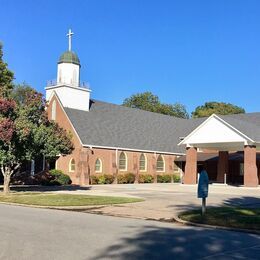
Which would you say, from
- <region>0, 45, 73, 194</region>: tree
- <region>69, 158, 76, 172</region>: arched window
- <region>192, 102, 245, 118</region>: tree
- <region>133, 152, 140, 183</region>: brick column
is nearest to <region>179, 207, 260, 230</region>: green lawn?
<region>0, 45, 73, 194</region>: tree

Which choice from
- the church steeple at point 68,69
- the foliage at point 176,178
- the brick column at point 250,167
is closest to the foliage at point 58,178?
the church steeple at point 68,69

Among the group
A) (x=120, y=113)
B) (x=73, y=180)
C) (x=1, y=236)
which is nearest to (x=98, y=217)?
(x=1, y=236)

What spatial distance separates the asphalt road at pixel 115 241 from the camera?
359 inches

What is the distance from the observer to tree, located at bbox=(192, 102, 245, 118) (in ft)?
269

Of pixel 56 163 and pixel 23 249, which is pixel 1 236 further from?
pixel 56 163

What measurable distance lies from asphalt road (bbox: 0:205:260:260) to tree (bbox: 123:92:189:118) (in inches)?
2728

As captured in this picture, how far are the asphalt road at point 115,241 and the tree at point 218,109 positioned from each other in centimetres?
6886

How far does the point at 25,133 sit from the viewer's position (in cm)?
2550

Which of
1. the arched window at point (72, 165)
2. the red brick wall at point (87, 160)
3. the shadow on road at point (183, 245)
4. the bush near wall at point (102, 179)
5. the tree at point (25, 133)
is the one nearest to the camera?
the shadow on road at point (183, 245)

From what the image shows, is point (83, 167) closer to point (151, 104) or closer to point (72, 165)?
point (72, 165)

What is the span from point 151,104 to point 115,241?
74.6 meters

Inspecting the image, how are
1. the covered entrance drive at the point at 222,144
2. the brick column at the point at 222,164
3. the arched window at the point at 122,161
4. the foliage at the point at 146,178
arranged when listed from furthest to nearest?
the foliage at the point at 146,178, the brick column at the point at 222,164, the arched window at the point at 122,161, the covered entrance drive at the point at 222,144

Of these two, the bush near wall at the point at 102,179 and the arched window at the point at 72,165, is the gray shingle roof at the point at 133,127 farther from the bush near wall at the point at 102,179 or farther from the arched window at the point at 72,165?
the bush near wall at the point at 102,179

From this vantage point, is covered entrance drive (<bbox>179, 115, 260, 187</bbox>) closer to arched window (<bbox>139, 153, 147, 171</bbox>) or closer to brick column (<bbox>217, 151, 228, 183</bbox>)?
brick column (<bbox>217, 151, 228, 183</bbox>)
